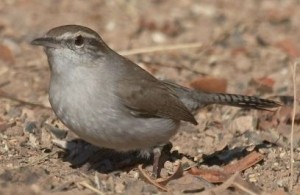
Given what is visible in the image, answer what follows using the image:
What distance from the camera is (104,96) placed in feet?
23.1

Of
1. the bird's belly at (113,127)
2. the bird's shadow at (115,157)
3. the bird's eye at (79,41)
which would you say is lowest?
the bird's shadow at (115,157)

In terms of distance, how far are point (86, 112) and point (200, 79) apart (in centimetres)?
314

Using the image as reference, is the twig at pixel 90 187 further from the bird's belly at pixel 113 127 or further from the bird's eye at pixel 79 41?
the bird's eye at pixel 79 41

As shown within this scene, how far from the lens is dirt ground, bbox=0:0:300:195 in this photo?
23.4ft

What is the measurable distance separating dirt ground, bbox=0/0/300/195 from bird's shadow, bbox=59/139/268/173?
13mm

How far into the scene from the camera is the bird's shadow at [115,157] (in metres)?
7.91

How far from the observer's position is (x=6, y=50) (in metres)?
10.6

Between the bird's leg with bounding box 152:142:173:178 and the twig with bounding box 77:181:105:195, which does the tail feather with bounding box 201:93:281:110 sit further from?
the twig with bounding box 77:181:105:195

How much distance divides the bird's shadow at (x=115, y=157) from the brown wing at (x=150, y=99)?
0.57m

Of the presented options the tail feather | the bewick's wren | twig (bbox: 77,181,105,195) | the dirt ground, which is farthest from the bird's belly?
the tail feather

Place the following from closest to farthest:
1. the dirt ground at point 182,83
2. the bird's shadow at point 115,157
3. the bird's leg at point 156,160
Answer: 1. the dirt ground at point 182,83
2. the bird's leg at point 156,160
3. the bird's shadow at point 115,157

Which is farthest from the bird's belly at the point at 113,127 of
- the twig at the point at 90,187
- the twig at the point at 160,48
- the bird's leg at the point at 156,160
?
the twig at the point at 160,48

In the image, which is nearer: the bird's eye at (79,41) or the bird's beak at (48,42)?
the bird's beak at (48,42)

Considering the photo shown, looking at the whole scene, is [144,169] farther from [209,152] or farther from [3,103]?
[3,103]
